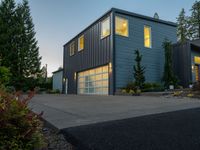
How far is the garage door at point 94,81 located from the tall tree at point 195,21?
23.6 metres

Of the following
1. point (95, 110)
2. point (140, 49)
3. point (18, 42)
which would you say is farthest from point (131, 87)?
point (18, 42)

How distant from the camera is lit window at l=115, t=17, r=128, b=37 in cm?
1209

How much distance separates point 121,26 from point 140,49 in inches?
76.4

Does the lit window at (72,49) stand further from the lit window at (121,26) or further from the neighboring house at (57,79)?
the lit window at (121,26)

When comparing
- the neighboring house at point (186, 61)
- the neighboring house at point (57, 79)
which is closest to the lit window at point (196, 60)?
the neighboring house at point (186, 61)

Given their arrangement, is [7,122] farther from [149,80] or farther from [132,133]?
[149,80]

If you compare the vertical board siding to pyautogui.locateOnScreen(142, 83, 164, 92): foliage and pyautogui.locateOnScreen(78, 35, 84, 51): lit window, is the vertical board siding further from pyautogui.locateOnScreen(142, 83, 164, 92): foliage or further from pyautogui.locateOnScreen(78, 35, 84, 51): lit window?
pyautogui.locateOnScreen(142, 83, 164, 92): foliage

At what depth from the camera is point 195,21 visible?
106 ft

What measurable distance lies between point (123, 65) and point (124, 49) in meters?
1.02

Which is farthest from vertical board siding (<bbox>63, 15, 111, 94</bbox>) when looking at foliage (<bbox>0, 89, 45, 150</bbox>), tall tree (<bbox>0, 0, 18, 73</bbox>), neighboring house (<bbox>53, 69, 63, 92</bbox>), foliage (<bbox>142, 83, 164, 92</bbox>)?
foliage (<bbox>0, 89, 45, 150</bbox>)

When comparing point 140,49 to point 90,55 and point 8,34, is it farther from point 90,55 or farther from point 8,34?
point 8,34

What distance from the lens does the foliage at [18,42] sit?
17.9 metres

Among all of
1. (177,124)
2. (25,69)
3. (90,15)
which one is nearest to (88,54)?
(90,15)

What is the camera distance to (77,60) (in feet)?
Answer: 55.3
